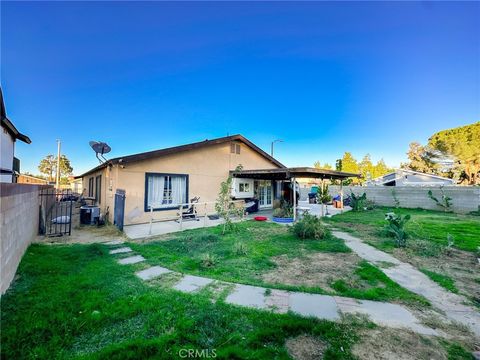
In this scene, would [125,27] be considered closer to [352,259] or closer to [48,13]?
[48,13]

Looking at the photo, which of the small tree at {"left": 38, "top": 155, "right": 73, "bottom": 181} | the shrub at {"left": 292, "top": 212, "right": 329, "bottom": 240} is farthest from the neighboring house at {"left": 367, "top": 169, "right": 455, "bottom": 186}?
the small tree at {"left": 38, "top": 155, "right": 73, "bottom": 181}

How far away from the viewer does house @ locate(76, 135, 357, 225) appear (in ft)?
31.3

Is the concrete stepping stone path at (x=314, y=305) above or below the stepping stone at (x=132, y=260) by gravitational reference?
below

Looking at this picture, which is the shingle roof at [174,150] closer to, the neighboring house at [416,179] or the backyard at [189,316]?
the backyard at [189,316]

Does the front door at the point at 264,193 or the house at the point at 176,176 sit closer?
the house at the point at 176,176

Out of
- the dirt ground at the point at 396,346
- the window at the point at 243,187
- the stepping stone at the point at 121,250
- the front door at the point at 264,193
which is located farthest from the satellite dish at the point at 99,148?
the dirt ground at the point at 396,346

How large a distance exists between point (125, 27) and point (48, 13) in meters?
2.72

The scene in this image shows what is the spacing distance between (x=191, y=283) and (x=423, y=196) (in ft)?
61.7

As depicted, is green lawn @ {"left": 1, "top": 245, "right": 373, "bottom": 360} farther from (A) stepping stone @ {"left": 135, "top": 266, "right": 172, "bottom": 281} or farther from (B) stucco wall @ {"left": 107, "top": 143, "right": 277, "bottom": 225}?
(B) stucco wall @ {"left": 107, "top": 143, "right": 277, "bottom": 225}

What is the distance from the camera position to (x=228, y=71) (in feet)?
44.9

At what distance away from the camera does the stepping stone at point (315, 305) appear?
9.57 ft

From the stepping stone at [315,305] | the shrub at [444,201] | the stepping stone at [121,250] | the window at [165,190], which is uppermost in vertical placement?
the window at [165,190]

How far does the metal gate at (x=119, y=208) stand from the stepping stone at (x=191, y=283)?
5245 mm

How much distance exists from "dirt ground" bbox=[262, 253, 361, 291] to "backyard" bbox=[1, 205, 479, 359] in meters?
0.02
